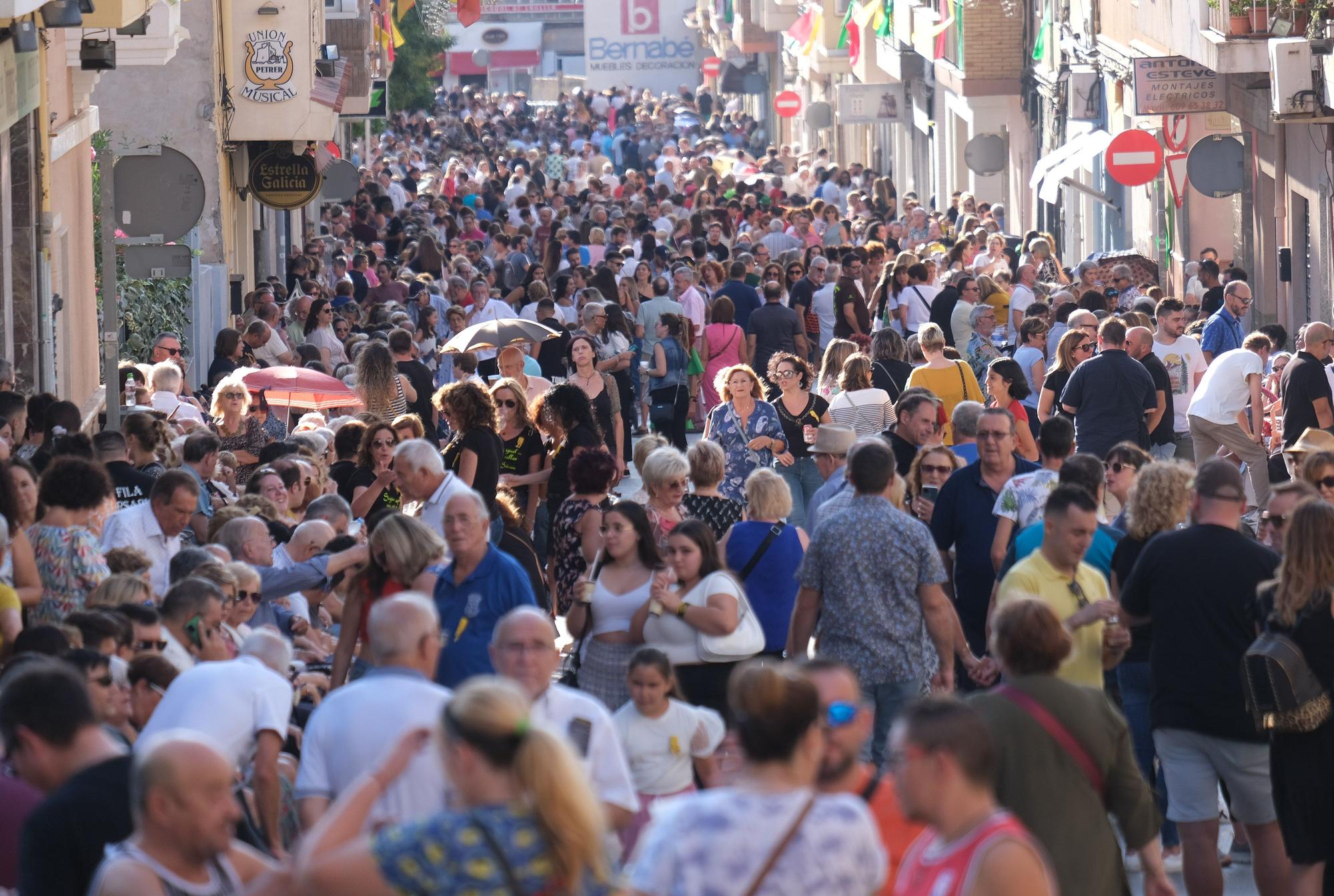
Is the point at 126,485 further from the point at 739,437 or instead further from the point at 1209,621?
the point at 1209,621

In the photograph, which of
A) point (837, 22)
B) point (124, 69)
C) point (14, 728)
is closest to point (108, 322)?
point (14, 728)

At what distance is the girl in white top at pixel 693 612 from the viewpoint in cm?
754

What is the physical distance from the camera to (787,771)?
430 cm

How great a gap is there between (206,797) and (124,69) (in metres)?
18.4

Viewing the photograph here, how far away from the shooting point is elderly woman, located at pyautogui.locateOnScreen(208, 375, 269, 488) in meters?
12.2

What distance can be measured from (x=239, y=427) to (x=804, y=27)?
134 ft

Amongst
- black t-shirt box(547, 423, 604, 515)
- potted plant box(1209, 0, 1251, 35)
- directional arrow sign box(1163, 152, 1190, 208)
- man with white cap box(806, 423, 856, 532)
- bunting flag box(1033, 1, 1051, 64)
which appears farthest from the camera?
bunting flag box(1033, 1, 1051, 64)

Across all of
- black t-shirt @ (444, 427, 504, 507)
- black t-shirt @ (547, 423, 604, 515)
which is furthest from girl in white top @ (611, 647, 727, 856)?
black t-shirt @ (547, 423, 604, 515)

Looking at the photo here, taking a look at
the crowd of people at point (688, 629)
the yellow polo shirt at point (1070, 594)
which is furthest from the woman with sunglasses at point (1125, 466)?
the yellow polo shirt at point (1070, 594)

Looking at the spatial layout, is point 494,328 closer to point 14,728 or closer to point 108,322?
point 108,322

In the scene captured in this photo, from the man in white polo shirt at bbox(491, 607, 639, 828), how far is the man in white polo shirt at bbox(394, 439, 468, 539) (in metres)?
3.21

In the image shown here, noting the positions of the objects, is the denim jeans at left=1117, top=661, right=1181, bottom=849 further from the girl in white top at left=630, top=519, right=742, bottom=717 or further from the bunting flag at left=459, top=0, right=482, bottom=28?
the bunting flag at left=459, top=0, right=482, bottom=28

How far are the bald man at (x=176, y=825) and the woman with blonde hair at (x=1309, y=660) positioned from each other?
3.49 metres

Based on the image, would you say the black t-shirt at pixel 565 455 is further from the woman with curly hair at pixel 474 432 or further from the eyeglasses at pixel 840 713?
the eyeglasses at pixel 840 713
